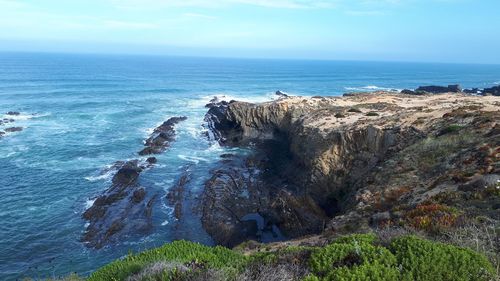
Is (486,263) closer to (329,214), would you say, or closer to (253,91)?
(329,214)

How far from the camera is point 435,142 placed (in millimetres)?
26453

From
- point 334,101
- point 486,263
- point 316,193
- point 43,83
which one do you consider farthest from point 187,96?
point 486,263

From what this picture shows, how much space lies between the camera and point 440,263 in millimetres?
8227

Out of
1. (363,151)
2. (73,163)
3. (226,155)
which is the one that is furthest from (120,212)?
(363,151)

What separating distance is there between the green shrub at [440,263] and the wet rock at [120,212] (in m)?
23.2

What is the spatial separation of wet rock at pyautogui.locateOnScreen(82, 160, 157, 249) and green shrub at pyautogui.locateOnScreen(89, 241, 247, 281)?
58.3 feet

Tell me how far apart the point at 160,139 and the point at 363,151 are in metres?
28.8

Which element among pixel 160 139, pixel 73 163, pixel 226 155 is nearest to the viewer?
pixel 73 163

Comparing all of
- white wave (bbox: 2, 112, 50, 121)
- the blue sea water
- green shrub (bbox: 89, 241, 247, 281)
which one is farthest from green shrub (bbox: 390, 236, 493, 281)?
white wave (bbox: 2, 112, 50, 121)

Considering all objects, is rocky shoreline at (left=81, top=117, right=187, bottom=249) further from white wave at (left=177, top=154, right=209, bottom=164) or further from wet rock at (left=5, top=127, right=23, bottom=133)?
wet rock at (left=5, top=127, right=23, bottom=133)

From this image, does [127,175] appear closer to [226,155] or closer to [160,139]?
[226,155]

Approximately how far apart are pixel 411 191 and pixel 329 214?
Result: 31.1ft

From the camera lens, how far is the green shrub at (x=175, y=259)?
9589 millimetres

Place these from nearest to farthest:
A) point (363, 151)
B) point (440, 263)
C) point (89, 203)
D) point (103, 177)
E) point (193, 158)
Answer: point (440, 263) → point (363, 151) → point (89, 203) → point (103, 177) → point (193, 158)
